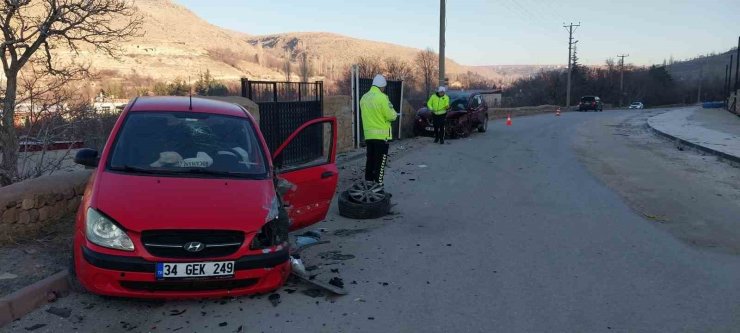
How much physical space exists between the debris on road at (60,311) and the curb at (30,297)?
5.4 inches

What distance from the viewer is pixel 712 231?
6875 mm

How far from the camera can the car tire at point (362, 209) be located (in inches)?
291

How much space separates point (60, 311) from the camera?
13.6 ft

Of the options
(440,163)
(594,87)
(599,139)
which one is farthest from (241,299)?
(594,87)

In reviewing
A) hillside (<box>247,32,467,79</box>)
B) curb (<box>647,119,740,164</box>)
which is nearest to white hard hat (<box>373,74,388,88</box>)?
curb (<box>647,119,740,164</box>)

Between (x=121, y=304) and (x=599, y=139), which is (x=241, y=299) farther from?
(x=599, y=139)

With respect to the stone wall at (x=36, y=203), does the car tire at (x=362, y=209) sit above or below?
below

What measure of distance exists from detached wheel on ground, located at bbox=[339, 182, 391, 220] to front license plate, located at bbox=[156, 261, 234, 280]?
11.4ft

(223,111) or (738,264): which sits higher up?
(223,111)

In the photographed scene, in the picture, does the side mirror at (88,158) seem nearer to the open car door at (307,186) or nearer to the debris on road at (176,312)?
the debris on road at (176,312)

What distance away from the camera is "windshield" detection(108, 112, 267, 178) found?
15.6ft

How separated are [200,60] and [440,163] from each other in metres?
104

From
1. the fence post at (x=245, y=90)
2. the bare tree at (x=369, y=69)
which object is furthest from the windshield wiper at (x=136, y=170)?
the bare tree at (x=369, y=69)

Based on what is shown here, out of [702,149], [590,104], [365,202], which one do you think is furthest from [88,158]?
[590,104]
